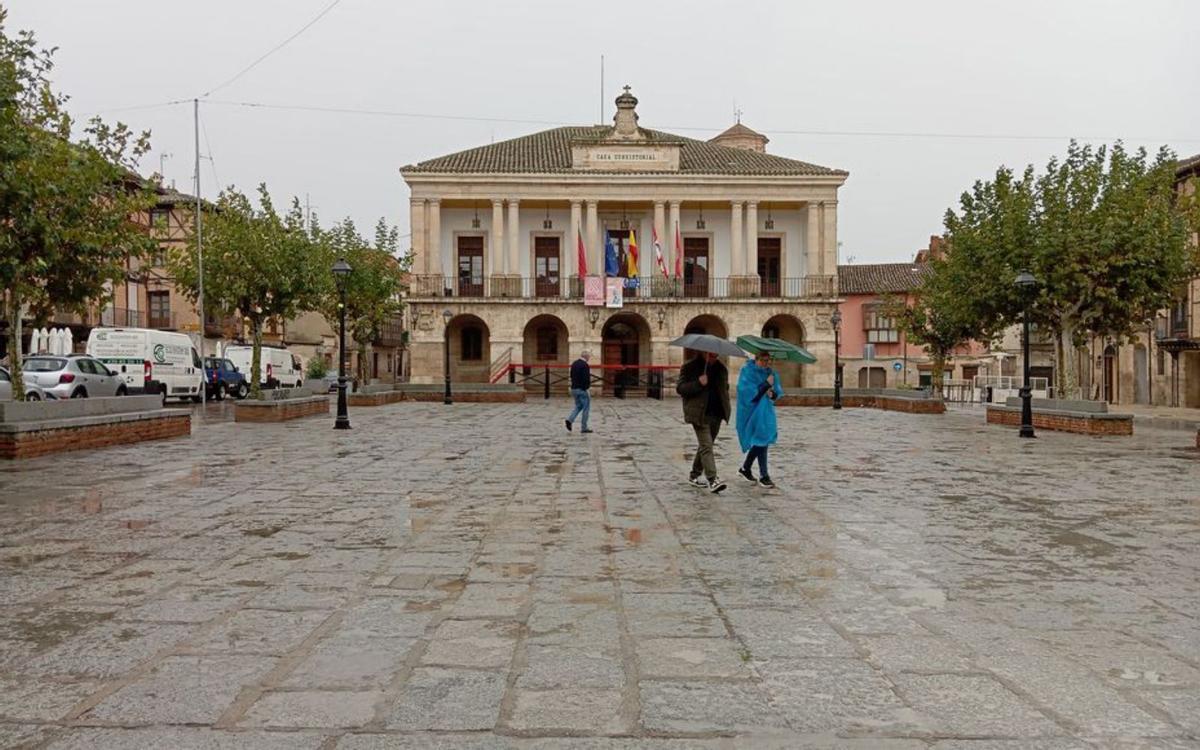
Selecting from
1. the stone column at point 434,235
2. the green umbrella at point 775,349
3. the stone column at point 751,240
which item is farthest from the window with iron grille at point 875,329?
the green umbrella at point 775,349

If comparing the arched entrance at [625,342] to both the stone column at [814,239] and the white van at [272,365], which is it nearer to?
the stone column at [814,239]

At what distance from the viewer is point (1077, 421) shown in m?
17.8

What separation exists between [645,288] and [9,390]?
25.0m

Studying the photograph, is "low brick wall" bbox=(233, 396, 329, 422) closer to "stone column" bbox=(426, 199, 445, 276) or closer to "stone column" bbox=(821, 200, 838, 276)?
"stone column" bbox=(426, 199, 445, 276)

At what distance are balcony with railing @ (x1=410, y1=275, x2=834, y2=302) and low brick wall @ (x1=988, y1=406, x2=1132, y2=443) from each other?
19.0 m

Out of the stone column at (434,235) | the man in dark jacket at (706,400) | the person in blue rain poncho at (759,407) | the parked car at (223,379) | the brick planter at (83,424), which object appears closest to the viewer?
the man in dark jacket at (706,400)

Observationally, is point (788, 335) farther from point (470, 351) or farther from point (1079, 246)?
point (1079, 246)

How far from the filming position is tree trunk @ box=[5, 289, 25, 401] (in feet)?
41.3

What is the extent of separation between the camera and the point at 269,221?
20828 mm

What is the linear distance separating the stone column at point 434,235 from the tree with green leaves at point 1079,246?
23117 millimetres

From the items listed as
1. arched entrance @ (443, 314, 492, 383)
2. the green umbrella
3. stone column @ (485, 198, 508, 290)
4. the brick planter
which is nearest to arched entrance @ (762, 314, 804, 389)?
stone column @ (485, 198, 508, 290)

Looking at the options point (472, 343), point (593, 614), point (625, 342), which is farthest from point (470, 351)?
point (593, 614)

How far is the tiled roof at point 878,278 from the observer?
55219mm

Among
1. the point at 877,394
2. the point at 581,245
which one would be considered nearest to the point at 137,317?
the point at 581,245
